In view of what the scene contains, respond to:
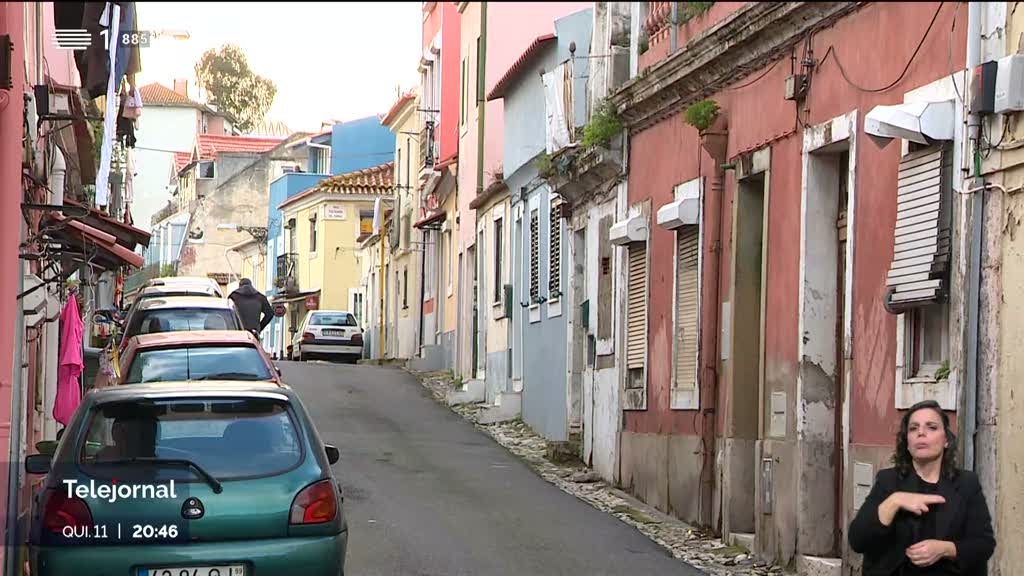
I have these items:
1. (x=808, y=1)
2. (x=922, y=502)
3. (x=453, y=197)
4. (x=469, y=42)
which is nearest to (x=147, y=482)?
(x=922, y=502)

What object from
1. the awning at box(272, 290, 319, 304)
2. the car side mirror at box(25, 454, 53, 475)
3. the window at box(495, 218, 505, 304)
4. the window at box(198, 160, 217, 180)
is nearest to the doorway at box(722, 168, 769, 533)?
the car side mirror at box(25, 454, 53, 475)

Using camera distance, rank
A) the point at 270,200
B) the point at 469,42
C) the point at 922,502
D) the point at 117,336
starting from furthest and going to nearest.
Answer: the point at 270,200, the point at 469,42, the point at 117,336, the point at 922,502

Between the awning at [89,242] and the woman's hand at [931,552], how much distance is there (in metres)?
12.3

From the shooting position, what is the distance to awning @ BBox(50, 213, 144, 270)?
17748 millimetres

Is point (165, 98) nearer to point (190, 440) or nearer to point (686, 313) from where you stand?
point (686, 313)

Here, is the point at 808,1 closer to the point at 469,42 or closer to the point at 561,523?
the point at 561,523

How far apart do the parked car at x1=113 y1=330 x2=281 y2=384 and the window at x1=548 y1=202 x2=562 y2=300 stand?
8.55 meters

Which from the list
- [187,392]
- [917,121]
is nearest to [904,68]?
[917,121]

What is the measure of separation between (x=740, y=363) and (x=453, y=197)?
23727 mm

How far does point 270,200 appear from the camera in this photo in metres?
73.7

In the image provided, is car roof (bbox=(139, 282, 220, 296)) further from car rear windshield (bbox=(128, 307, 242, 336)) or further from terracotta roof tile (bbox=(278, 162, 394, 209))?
terracotta roof tile (bbox=(278, 162, 394, 209))

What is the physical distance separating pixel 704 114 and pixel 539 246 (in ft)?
33.0

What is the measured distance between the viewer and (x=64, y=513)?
888 centimetres

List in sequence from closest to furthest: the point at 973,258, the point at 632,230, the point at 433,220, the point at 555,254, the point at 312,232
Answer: the point at 973,258
the point at 632,230
the point at 555,254
the point at 433,220
the point at 312,232
